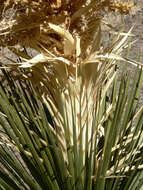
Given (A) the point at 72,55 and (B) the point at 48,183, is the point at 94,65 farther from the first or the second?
(B) the point at 48,183

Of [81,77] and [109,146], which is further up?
[81,77]

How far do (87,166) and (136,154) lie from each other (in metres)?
0.21

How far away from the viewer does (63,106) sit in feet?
2.64

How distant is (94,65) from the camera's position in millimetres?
820

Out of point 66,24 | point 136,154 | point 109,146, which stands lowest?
point 136,154

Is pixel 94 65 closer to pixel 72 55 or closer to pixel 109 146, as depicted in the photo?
pixel 72 55

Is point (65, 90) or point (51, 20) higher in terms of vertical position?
point (51, 20)

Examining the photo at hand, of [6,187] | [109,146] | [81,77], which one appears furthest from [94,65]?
[6,187]

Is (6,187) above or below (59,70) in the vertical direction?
below

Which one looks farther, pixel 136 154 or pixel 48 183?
pixel 136 154

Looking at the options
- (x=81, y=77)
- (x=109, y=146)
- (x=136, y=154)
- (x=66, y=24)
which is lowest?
(x=136, y=154)

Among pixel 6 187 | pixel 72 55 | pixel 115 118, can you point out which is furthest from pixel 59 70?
pixel 6 187

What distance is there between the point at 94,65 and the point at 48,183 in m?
0.30

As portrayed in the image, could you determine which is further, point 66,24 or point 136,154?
A: point 136,154
